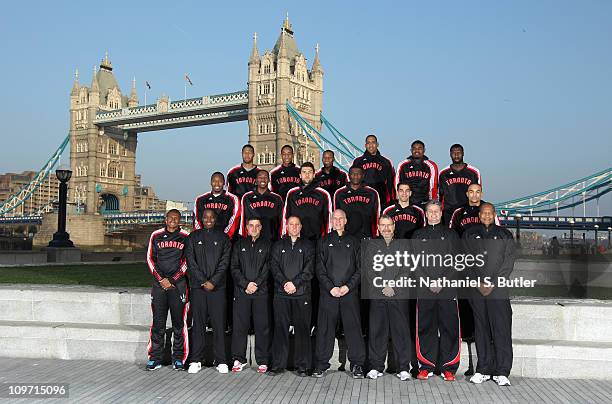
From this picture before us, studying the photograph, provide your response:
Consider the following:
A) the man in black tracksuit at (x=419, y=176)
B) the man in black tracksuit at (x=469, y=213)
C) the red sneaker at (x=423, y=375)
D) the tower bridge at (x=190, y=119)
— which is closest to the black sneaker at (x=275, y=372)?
the red sneaker at (x=423, y=375)

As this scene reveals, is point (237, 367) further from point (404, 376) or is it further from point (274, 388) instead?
point (404, 376)

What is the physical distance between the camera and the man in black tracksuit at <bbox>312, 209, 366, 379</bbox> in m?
6.03

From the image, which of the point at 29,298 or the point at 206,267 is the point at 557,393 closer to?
the point at 206,267

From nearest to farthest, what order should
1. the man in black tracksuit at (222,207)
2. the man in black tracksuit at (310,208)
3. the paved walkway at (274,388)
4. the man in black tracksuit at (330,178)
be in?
the paved walkway at (274,388) < the man in black tracksuit at (310,208) < the man in black tracksuit at (222,207) < the man in black tracksuit at (330,178)

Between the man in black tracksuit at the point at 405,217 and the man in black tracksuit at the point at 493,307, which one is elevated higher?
the man in black tracksuit at the point at 405,217

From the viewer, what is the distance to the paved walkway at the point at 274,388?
17.3 ft

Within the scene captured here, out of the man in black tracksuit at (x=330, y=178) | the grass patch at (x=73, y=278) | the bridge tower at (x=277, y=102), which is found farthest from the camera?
the bridge tower at (x=277, y=102)

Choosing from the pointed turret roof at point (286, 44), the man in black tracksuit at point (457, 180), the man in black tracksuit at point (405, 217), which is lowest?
the man in black tracksuit at point (405, 217)

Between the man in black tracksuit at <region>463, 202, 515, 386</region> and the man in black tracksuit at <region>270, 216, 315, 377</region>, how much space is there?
1.60 meters

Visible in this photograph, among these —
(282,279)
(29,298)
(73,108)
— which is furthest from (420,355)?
(73,108)

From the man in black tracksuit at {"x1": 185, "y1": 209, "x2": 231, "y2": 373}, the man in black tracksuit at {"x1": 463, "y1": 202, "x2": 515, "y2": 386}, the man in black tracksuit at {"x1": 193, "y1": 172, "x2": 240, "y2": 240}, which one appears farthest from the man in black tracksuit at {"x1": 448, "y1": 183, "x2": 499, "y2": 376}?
the man in black tracksuit at {"x1": 193, "y1": 172, "x2": 240, "y2": 240}

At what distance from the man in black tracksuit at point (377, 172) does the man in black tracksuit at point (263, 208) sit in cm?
144

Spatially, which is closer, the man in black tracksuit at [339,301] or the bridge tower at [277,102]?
the man in black tracksuit at [339,301]

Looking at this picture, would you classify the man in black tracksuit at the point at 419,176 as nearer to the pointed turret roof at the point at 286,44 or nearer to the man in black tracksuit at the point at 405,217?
the man in black tracksuit at the point at 405,217
